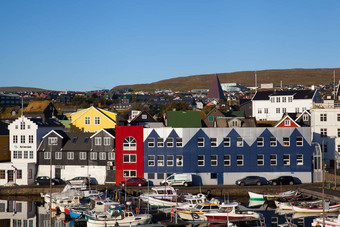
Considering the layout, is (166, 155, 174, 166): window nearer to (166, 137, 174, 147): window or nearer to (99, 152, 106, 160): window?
(166, 137, 174, 147): window

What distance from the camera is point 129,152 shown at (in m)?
72.4

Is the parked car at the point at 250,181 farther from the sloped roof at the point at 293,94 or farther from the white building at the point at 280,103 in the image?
the sloped roof at the point at 293,94

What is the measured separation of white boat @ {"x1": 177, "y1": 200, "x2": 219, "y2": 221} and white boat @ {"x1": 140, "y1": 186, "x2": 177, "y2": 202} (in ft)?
18.4

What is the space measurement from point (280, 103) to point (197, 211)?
78904mm

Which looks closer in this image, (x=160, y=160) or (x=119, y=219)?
(x=119, y=219)

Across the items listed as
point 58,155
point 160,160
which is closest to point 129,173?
point 160,160

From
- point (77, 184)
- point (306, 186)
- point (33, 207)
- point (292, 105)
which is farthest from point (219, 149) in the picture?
point (292, 105)

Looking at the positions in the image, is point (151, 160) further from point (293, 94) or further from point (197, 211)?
point (293, 94)

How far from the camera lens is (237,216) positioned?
5312 cm

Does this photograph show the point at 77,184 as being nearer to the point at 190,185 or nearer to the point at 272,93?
the point at 190,185

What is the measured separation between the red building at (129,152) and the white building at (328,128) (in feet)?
86.9

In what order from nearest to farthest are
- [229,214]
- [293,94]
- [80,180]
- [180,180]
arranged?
1. [229,214]
2. [180,180]
3. [80,180]
4. [293,94]

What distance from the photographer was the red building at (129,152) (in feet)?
237

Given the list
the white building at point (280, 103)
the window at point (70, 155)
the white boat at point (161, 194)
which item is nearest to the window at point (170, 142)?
the white boat at point (161, 194)
